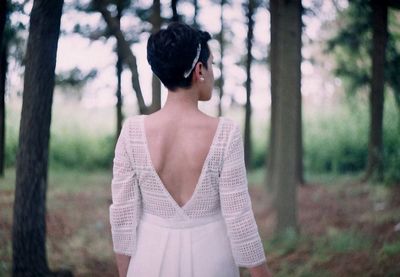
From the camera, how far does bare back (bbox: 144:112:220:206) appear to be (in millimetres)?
2172

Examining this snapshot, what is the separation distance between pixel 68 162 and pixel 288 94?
52.7 feet

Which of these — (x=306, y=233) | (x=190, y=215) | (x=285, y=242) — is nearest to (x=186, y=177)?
(x=190, y=215)

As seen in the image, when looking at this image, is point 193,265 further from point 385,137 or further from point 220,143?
point 385,137

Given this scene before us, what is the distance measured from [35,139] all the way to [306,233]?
5.12m

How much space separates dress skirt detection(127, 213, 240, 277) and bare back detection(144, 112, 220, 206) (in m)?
0.14

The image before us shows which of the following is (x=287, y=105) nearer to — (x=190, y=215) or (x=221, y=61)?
(x=190, y=215)

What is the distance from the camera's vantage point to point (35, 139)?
5277 mm

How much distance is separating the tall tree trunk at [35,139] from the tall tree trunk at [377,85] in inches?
372

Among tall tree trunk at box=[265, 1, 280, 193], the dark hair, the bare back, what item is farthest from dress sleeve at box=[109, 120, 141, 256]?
tall tree trunk at box=[265, 1, 280, 193]

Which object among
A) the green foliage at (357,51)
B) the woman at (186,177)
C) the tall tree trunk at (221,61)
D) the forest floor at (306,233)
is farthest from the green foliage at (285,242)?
the tall tree trunk at (221,61)

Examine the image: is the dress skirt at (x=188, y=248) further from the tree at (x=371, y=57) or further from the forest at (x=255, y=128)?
the tree at (x=371, y=57)

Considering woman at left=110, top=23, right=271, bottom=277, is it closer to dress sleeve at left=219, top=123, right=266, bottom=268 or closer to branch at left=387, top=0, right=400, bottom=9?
Answer: dress sleeve at left=219, top=123, right=266, bottom=268

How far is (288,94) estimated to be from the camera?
291 inches

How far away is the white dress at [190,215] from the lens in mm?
2166
